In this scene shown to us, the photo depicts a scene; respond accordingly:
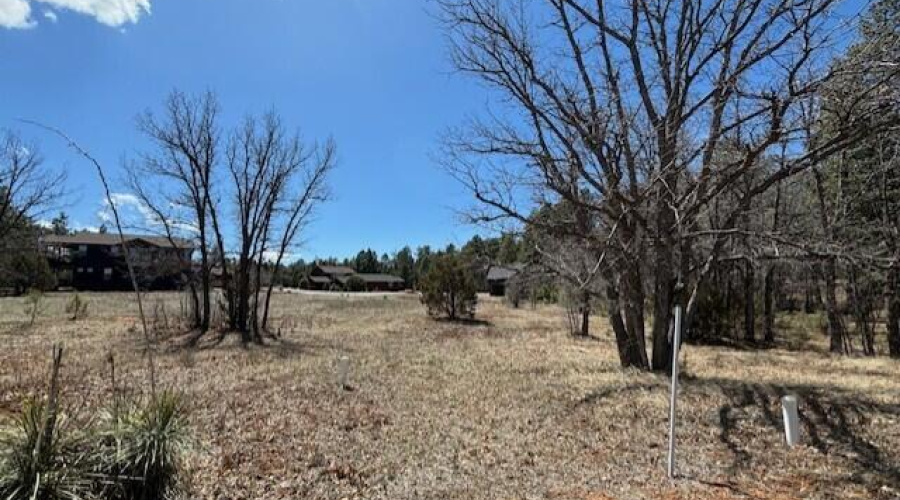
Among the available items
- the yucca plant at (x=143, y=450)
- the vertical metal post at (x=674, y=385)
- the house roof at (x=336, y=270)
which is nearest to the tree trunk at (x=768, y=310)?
the vertical metal post at (x=674, y=385)

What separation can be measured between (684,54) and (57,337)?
16.5 m

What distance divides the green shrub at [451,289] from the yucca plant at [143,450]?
734 inches

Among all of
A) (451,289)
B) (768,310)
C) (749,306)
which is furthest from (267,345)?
(768,310)

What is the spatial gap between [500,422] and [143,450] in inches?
165

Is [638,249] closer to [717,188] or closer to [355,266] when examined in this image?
[717,188]

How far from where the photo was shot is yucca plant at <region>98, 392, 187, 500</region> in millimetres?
3656

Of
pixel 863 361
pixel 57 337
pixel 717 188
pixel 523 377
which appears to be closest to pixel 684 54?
pixel 717 188

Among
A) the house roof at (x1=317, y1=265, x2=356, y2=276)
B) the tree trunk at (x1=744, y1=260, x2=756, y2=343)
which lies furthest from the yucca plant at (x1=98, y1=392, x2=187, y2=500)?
the house roof at (x1=317, y1=265, x2=356, y2=276)

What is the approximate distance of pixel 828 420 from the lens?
6.54m

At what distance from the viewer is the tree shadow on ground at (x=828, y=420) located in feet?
17.7

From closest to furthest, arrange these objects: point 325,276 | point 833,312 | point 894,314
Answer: point 894,314 → point 833,312 → point 325,276

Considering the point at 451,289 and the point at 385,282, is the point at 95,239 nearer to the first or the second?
the point at 385,282

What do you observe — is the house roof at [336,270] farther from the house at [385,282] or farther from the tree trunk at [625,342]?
the tree trunk at [625,342]

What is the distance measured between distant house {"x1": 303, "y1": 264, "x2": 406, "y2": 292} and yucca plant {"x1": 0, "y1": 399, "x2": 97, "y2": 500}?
64346 millimetres
